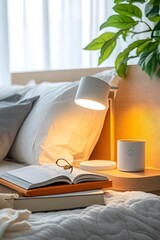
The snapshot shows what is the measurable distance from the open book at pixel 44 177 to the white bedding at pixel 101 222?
0.10m

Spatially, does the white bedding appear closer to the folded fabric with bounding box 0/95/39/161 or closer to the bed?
the bed

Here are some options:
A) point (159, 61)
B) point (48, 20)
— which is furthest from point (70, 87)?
point (48, 20)

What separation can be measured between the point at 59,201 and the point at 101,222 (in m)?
0.18

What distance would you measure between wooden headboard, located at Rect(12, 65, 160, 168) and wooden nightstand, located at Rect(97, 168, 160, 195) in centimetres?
20

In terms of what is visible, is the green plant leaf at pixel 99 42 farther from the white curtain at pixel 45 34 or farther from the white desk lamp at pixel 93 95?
the white curtain at pixel 45 34

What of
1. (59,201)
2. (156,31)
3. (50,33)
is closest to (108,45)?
(156,31)

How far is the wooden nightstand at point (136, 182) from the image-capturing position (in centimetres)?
152

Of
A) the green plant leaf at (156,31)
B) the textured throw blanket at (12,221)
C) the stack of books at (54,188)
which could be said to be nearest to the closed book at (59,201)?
the stack of books at (54,188)

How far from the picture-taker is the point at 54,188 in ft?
4.17

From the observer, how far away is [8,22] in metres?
2.89

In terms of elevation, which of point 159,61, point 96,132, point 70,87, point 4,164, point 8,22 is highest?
point 8,22

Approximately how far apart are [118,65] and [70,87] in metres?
0.23

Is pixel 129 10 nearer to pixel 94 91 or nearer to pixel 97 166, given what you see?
pixel 94 91

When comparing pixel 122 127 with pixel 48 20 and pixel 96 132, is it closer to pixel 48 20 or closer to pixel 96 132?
pixel 96 132
